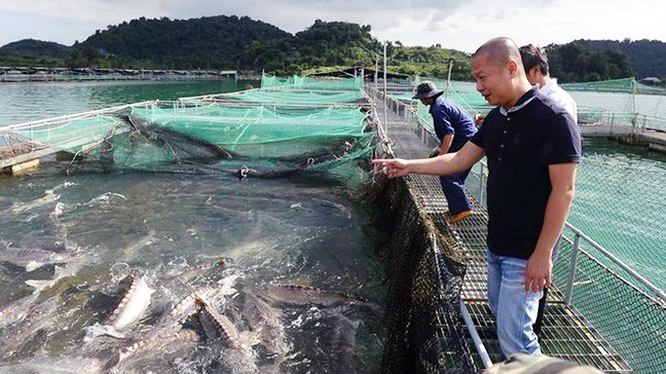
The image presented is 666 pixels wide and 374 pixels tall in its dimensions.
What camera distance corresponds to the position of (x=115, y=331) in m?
5.73

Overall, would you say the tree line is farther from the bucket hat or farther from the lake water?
the bucket hat

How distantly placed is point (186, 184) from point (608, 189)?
13962mm

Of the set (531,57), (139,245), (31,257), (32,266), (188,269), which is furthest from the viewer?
(139,245)

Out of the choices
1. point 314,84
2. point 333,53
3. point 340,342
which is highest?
point 333,53

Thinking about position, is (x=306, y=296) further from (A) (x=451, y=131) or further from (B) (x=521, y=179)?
(B) (x=521, y=179)

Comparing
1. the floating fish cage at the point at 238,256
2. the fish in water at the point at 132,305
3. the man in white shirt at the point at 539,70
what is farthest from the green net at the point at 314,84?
the man in white shirt at the point at 539,70

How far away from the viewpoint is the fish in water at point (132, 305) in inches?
230

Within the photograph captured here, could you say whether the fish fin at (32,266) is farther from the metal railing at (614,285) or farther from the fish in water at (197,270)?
the metal railing at (614,285)

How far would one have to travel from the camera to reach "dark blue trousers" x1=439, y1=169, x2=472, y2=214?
6.64 metres

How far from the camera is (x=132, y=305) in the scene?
19.9ft

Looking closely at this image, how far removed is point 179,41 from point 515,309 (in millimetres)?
187233

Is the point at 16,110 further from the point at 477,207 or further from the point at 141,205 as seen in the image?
the point at 477,207

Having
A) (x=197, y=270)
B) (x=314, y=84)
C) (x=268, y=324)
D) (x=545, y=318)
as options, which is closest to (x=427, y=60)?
(x=314, y=84)

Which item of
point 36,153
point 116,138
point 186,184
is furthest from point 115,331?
point 36,153
